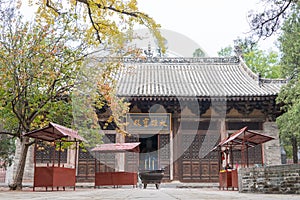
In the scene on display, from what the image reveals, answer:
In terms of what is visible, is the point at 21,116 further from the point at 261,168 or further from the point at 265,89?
the point at 265,89

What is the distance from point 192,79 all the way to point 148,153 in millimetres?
4983

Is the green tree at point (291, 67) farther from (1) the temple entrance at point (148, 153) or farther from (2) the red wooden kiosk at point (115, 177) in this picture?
(1) the temple entrance at point (148, 153)

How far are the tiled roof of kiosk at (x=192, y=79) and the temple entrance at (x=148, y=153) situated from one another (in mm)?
3447

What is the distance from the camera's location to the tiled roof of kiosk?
12.9 meters

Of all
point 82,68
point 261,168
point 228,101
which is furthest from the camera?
point 228,101

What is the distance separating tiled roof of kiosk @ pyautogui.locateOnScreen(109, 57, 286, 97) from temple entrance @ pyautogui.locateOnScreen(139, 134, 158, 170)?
11.3 ft

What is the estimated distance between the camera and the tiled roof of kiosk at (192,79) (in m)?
12.9

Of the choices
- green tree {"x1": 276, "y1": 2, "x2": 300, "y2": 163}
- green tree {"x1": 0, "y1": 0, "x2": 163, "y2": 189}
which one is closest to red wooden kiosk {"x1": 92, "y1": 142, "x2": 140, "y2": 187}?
green tree {"x1": 0, "y1": 0, "x2": 163, "y2": 189}

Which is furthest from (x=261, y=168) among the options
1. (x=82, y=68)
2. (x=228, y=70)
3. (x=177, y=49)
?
(x=228, y=70)

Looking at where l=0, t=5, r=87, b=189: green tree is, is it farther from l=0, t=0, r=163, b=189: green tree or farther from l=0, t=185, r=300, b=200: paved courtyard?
l=0, t=185, r=300, b=200: paved courtyard

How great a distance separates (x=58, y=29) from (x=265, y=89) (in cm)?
841

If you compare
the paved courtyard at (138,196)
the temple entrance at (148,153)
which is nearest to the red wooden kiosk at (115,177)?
the paved courtyard at (138,196)

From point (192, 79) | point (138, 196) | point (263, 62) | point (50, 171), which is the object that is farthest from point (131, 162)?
point (263, 62)

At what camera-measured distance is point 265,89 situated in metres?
13.2
